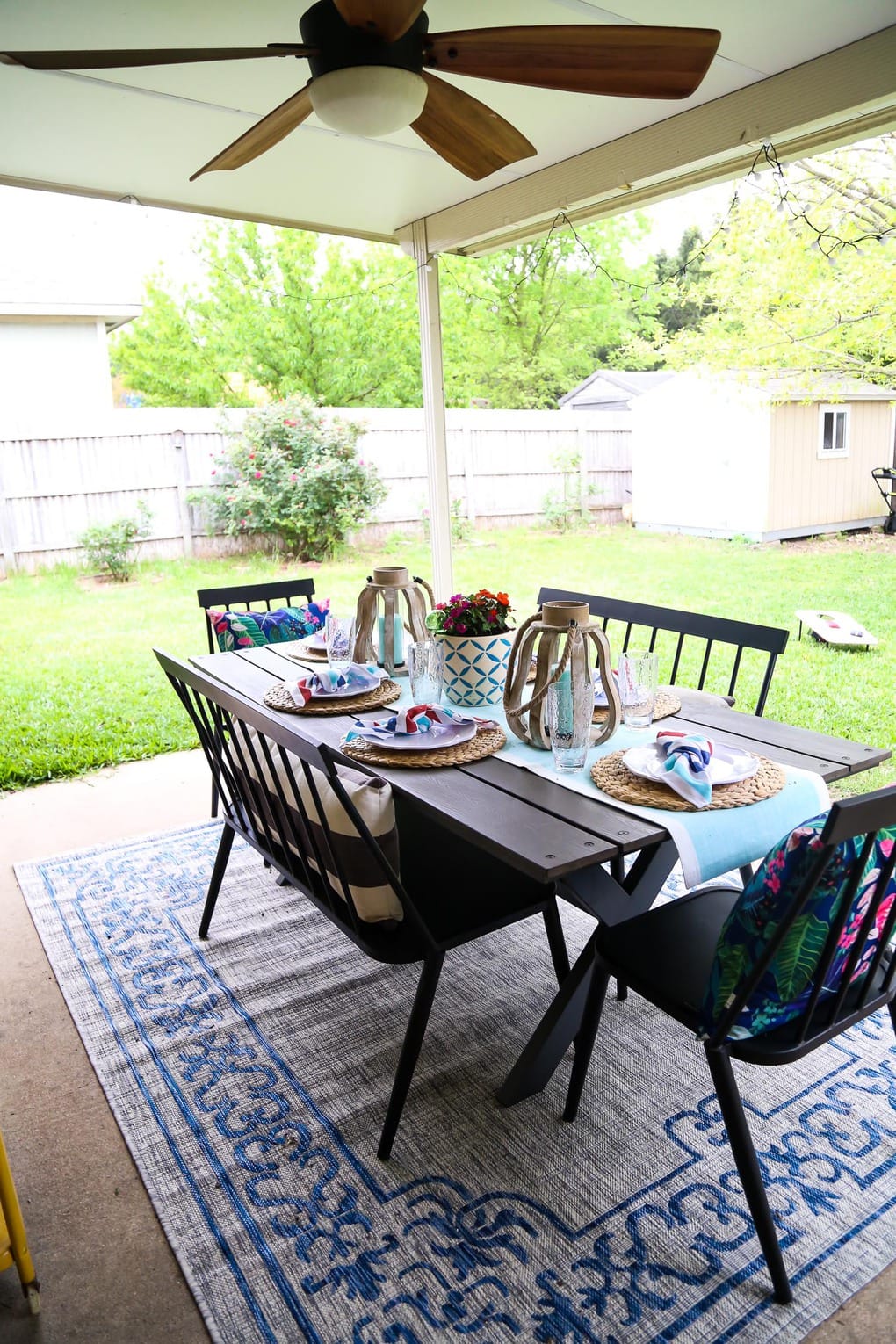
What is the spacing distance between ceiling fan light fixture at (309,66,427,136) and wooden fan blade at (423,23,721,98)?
0.39 feet

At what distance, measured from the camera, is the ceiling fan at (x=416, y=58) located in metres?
1.63

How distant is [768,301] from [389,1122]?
536 centimetres

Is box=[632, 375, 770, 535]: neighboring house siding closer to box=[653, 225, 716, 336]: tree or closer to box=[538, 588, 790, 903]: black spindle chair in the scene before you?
box=[653, 225, 716, 336]: tree

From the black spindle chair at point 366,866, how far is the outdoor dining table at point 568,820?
13 centimetres

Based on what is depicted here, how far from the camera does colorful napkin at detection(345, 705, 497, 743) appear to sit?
200 centimetres

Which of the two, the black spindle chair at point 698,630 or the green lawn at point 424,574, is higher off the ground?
the black spindle chair at point 698,630

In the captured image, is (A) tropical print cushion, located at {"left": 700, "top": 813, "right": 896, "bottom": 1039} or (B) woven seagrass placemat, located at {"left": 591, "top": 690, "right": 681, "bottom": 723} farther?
(B) woven seagrass placemat, located at {"left": 591, "top": 690, "right": 681, "bottom": 723}

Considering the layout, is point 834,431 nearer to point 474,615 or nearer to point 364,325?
point 474,615

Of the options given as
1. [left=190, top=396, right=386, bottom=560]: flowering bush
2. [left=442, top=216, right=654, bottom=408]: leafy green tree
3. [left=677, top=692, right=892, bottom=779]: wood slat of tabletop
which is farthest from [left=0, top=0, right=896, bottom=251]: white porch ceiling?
[left=442, top=216, right=654, bottom=408]: leafy green tree

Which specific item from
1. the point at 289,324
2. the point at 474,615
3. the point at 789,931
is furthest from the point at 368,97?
the point at 289,324

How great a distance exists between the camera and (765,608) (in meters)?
6.39

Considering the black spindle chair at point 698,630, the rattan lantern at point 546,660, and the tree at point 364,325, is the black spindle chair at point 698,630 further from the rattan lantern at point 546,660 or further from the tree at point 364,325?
the tree at point 364,325

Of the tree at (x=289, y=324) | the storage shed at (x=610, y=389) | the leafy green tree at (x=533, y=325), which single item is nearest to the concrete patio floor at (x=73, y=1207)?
the storage shed at (x=610, y=389)

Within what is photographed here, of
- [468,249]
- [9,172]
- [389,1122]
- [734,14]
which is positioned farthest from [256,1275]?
[468,249]
